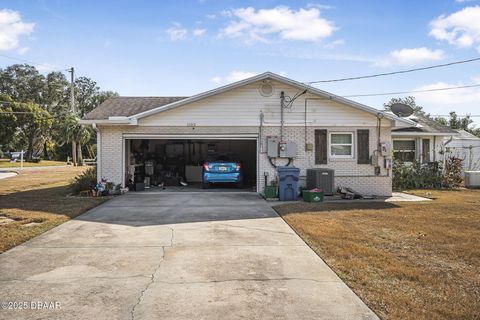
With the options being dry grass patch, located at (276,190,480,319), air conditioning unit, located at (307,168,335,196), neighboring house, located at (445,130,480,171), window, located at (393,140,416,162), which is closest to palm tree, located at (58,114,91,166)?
window, located at (393,140,416,162)

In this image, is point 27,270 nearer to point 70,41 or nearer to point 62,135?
point 70,41

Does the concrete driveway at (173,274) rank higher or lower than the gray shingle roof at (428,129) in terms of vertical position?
lower

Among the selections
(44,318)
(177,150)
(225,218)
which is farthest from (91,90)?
(44,318)

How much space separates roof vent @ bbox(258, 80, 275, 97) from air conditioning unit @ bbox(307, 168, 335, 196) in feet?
10.3

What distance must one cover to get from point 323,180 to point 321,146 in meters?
1.52

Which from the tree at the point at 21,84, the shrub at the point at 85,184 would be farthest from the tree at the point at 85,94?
the shrub at the point at 85,184

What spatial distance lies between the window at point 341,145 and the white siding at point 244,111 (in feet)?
1.98

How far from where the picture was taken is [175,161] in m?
18.9

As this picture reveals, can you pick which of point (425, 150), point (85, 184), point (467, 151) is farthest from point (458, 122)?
point (85, 184)

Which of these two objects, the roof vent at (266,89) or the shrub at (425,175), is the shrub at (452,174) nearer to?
the shrub at (425,175)

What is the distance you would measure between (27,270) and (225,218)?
14.7ft

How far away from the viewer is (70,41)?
1377 centimetres

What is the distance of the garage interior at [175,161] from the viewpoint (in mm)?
15234

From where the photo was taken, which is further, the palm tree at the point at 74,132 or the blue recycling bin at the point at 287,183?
the palm tree at the point at 74,132
